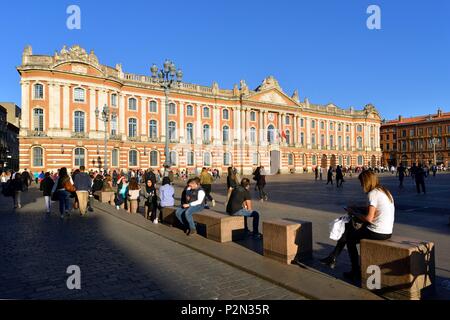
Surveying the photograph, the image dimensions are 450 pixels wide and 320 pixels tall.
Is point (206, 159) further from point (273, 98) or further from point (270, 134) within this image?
point (273, 98)

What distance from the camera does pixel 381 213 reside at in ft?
15.3

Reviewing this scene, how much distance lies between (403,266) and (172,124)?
46.9m

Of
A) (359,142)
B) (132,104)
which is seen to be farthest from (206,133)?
(359,142)

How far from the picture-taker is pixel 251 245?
23.9 ft

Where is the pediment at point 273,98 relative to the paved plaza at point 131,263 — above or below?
above

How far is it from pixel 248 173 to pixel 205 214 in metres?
46.5

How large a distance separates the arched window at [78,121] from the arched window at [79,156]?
256 centimetres

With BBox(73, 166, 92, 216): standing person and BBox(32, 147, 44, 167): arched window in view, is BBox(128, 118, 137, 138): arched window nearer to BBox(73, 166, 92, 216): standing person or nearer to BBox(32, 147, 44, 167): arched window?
BBox(32, 147, 44, 167): arched window

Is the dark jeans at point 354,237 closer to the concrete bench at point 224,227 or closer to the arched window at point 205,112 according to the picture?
the concrete bench at point 224,227

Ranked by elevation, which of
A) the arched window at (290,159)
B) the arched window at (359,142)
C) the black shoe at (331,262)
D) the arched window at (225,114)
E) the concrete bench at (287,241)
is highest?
the arched window at (225,114)

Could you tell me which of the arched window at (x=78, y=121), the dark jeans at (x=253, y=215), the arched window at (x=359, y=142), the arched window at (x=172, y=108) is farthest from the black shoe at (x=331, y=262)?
the arched window at (x=359, y=142)

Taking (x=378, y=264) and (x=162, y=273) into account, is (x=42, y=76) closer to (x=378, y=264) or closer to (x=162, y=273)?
(x=162, y=273)

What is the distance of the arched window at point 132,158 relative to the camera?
1758 inches

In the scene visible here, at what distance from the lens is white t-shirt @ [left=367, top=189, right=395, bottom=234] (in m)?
4.63
